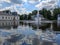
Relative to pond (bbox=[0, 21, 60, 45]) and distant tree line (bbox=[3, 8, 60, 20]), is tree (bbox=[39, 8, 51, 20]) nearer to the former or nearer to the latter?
distant tree line (bbox=[3, 8, 60, 20])

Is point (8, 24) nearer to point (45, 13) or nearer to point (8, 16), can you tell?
point (8, 16)

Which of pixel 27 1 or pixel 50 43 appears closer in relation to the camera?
pixel 50 43

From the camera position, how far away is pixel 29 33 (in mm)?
1740

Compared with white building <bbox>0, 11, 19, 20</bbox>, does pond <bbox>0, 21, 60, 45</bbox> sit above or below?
below

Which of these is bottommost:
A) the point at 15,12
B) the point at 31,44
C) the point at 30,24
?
the point at 31,44

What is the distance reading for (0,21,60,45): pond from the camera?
5.58ft

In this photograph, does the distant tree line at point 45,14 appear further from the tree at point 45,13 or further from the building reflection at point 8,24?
the building reflection at point 8,24

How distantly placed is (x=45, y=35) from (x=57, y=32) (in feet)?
0.53

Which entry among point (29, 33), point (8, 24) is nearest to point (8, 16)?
point (8, 24)

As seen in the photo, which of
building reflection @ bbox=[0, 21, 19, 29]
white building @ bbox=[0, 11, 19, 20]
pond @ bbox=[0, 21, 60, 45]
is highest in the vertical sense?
white building @ bbox=[0, 11, 19, 20]

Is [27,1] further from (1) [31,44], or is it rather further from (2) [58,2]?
(1) [31,44]

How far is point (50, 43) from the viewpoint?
5.53 feet

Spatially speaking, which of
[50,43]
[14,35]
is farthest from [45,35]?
[14,35]

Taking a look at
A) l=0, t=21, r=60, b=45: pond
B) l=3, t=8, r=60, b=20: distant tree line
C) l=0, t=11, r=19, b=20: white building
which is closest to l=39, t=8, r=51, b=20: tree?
l=3, t=8, r=60, b=20: distant tree line
